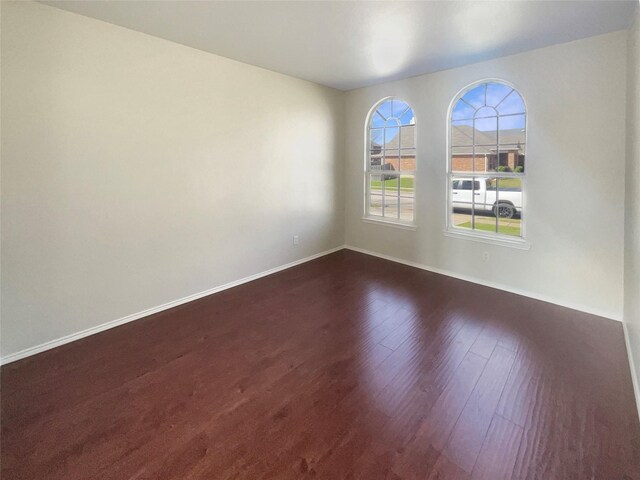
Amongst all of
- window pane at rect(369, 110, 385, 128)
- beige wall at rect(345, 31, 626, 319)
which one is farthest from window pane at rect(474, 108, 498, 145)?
window pane at rect(369, 110, 385, 128)

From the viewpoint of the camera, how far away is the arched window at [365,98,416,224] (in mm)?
4449

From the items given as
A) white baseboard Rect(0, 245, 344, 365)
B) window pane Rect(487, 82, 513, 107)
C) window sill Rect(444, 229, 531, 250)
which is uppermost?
window pane Rect(487, 82, 513, 107)

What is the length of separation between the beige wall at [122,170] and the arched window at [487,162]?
7.31ft

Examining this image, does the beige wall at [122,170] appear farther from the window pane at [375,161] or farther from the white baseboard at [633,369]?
the white baseboard at [633,369]

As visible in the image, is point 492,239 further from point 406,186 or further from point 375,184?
point 375,184

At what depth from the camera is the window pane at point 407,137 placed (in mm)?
4348

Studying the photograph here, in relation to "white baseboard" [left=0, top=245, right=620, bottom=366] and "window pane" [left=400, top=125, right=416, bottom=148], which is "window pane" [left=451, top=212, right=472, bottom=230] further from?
"window pane" [left=400, top=125, right=416, bottom=148]

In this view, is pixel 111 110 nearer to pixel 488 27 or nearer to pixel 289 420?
pixel 289 420

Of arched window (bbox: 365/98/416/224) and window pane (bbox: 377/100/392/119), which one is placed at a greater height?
window pane (bbox: 377/100/392/119)

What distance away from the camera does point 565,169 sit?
3082 mm

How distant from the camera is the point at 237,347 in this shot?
2539mm

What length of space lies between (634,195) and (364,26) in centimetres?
246

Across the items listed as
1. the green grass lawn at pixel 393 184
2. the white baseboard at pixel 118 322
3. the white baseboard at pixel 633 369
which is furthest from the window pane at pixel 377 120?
the white baseboard at pixel 633 369

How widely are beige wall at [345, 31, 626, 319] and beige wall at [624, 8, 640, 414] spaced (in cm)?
18
